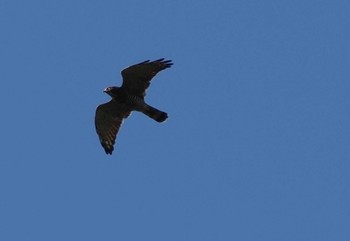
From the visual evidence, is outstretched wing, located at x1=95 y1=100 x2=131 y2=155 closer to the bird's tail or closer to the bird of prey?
the bird of prey

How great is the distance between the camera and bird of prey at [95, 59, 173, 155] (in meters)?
27.6

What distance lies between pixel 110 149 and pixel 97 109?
3.82 feet

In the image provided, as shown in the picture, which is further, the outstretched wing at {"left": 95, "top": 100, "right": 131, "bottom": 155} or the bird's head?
the outstretched wing at {"left": 95, "top": 100, "right": 131, "bottom": 155}

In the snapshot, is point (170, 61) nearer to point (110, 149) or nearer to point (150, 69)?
point (150, 69)

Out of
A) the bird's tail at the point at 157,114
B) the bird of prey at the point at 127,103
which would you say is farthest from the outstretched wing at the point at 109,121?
the bird's tail at the point at 157,114

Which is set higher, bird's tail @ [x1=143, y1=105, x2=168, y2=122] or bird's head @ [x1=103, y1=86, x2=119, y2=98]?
bird's head @ [x1=103, y1=86, x2=119, y2=98]

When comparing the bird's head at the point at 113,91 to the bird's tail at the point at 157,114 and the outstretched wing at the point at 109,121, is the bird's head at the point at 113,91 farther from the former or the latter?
the bird's tail at the point at 157,114

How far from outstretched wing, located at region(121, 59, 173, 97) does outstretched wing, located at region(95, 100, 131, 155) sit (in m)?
0.84

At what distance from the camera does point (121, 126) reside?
29.2 m

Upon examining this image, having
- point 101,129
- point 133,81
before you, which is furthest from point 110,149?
point 133,81

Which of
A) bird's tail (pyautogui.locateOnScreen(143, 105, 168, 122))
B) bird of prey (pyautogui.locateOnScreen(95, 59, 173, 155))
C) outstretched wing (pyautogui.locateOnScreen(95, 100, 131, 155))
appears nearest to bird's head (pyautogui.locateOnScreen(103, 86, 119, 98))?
bird of prey (pyautogui.locateOnScreen(95, 59, 173, 155))

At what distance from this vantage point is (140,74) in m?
27.7

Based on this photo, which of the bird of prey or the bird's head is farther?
the bird's head

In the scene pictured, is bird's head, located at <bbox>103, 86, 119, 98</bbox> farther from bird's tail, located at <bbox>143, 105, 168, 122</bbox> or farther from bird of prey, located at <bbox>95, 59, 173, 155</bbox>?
bird's tail, located at <bbox>143, 105, 168, 122</bbox>
